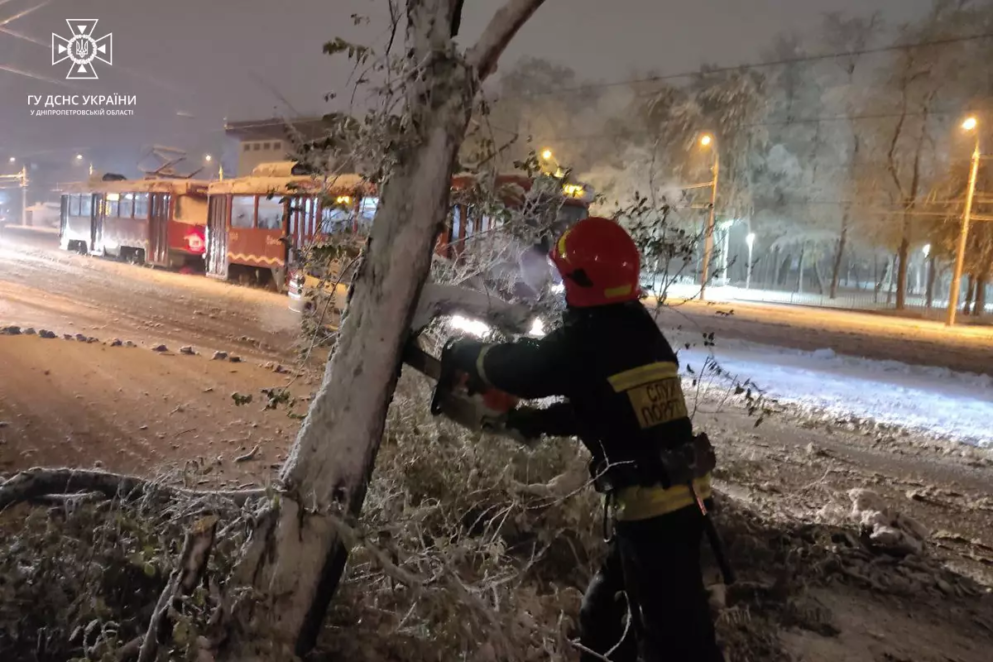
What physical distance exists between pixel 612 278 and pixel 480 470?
181cm

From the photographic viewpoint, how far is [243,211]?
18734 mm

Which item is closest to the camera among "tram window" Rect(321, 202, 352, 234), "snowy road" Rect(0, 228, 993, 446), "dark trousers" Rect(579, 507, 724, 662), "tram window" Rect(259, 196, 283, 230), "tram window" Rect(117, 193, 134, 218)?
"dark trousers" Rect(579, 507, 724, 662)

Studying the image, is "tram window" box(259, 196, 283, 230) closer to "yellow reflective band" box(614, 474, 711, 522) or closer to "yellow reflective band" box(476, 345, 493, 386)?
"yellow reflective band" box(476, 345, 493, 386)

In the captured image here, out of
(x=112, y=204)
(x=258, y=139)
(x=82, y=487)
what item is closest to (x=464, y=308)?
(x=82, y=487)

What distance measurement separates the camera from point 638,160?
33.9m

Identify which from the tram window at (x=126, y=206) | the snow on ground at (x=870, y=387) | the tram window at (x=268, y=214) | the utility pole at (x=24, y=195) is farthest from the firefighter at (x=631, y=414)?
the utility pole at (x=24, y=195)

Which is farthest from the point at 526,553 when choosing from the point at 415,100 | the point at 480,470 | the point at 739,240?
the point at 739,240

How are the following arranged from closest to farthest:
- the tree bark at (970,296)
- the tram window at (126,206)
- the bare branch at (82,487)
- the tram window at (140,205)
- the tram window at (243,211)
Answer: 1. the bare branch at (82,487)
2. the tram window at (243,211)
3. the tram window at (140,205)
4. the tram window at (126,206)
5. the tree bark at (970,296)

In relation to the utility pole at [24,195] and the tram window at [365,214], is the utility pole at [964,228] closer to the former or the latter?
the tram window at [365,214]

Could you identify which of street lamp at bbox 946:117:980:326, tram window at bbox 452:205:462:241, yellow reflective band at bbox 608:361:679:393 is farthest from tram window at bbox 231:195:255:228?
street lamp at bbox 946:117:980:326

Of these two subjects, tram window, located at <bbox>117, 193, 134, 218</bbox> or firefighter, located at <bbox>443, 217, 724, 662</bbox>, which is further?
tram window, located at <bbox>117, 193, 134, 218</bbox>

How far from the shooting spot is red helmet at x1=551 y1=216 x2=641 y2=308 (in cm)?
252

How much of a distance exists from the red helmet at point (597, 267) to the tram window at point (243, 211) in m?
17.2

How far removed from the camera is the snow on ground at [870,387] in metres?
8.10
